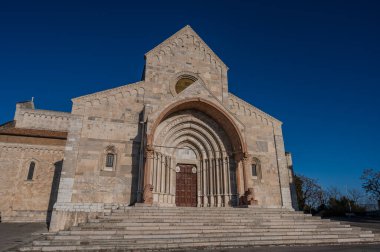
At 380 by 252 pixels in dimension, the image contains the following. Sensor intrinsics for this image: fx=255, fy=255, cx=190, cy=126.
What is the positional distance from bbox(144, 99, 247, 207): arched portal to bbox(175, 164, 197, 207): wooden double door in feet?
0.24

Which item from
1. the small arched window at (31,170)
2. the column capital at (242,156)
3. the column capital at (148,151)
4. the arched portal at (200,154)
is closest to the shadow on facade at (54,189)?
the small arched window at (31,170)

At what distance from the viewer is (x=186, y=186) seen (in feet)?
57.6

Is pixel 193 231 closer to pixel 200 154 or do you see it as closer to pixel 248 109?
pixel 200 154

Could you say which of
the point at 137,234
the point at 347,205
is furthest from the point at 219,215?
the point at 347,205

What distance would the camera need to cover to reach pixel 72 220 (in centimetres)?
1362

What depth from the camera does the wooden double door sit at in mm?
17127

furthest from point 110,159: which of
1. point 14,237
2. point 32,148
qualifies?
point 32,148

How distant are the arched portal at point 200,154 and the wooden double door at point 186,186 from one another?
7cm

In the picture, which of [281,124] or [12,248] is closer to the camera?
[12,248]

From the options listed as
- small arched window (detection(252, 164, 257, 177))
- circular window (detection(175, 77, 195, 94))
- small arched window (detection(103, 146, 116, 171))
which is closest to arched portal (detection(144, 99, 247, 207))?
small arched window (detection(252, 164, 257, 177))

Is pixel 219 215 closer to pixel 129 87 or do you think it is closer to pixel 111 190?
pixel 111 190

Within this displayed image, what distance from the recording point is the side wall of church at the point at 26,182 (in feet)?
65.7

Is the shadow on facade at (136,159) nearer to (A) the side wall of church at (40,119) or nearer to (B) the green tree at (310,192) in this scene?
(A) the side wall of church at (40,119)

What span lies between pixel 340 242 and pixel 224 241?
547 centimetres
